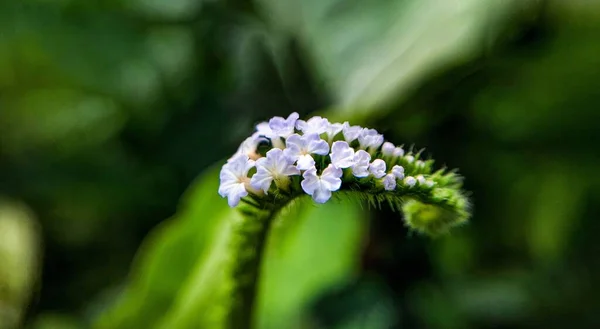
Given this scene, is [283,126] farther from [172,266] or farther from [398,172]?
[172,266]

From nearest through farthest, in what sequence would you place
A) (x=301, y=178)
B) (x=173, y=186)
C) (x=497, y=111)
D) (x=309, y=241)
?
(x=301, y=178) < (x=309, y=241) < (x=497, y=111) < (x=173, y=186)

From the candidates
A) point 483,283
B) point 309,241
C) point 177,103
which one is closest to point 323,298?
point 309,241

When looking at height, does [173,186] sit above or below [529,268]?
above

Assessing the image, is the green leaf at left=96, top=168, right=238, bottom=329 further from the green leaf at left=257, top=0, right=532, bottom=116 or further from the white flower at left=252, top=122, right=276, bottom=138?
the white flower at left=252, top=122, right=276, bottom=138

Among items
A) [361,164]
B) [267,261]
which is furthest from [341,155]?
[267,261]

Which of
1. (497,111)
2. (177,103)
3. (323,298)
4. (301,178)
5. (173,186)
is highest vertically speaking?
(177,103)

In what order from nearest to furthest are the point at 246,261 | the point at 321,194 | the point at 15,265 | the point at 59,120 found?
the point at 321,194 → the point at 246,261 → the point at 15,265 → the point at 59,120

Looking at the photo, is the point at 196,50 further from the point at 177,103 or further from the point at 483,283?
the point at 483,283
